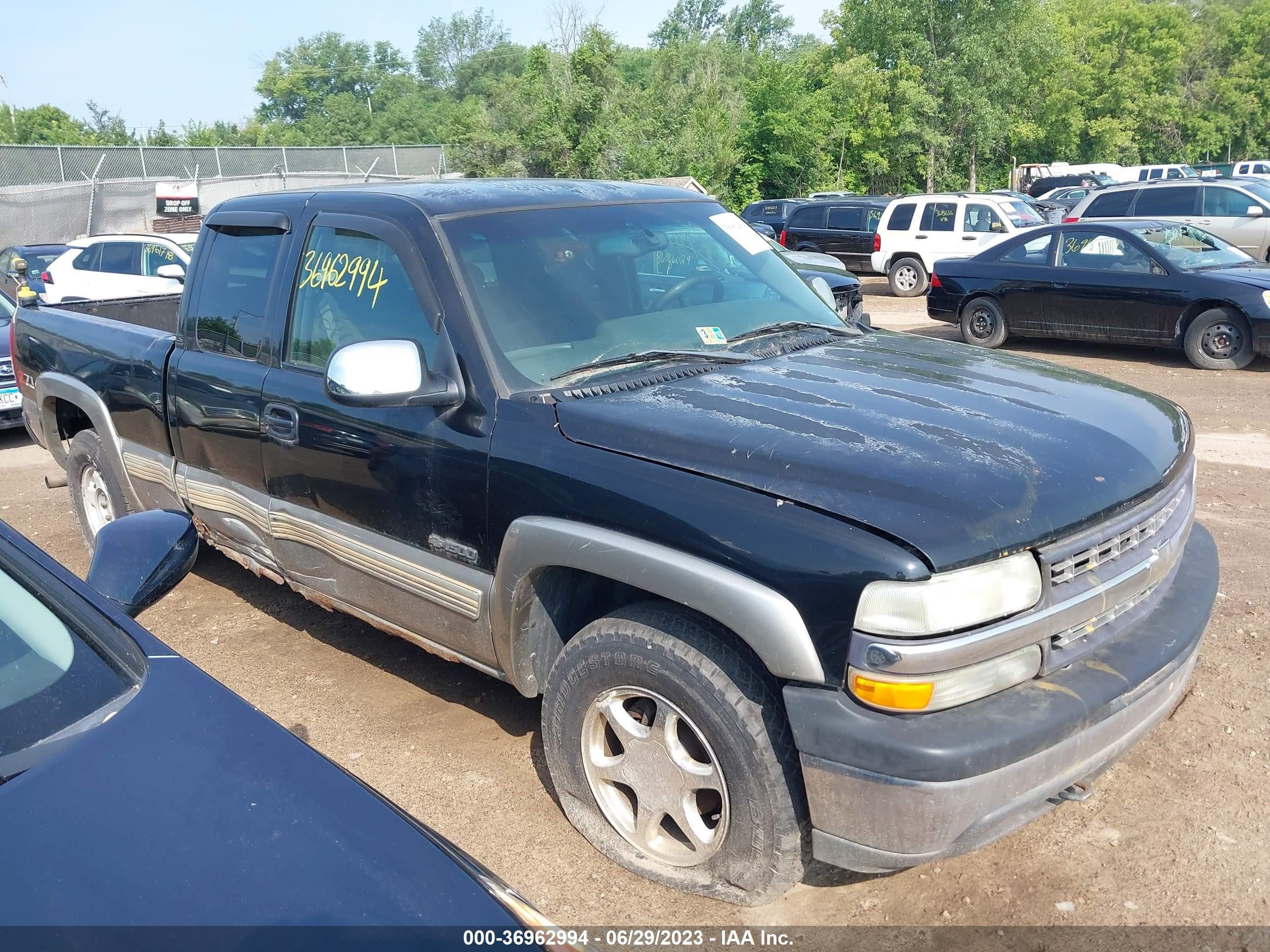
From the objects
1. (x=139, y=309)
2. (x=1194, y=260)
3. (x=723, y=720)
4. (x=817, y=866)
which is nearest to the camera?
(x=723, y=720)

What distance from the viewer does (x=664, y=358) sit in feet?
11.3

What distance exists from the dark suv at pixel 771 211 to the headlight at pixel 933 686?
70.4 ft

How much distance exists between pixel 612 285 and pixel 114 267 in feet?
43.0

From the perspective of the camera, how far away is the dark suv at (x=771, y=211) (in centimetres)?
2362

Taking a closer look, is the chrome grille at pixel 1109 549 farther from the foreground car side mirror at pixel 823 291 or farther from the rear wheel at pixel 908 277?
the rear wheel at pixel 908 277

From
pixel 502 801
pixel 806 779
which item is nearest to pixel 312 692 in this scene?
pixel 502 801

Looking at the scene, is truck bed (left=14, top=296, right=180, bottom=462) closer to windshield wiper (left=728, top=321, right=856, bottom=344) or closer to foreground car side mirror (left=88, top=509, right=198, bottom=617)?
foreground car side mirror (left=88, top=509, right=198, bottom=617)

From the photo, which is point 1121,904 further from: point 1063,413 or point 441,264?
point 441,264

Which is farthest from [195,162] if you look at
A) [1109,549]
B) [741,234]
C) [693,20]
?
[693,20]

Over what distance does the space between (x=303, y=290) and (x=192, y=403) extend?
2.86 ft

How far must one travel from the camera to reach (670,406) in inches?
118

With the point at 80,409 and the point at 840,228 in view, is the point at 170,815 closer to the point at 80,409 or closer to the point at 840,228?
the point at 80,409

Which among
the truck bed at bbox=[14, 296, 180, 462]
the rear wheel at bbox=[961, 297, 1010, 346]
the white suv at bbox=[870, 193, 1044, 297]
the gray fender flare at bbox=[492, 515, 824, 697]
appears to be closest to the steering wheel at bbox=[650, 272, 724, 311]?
the gray fender flare at bbox=[492, 515, 824, 697]

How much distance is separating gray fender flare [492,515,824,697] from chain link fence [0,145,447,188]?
28370mm
